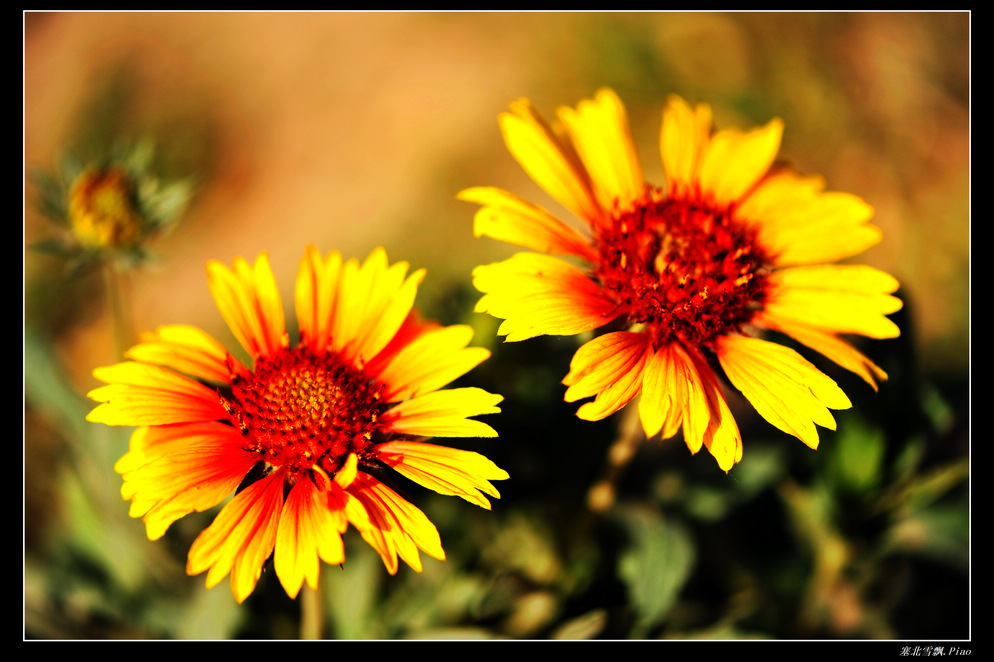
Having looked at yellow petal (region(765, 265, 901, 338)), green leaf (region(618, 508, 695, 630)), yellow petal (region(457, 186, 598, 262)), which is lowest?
green leaf (region(618, 508, 695, 630))

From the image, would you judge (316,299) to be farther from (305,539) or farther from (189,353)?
(305,539)

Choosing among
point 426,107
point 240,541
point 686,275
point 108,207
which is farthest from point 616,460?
point 426,107

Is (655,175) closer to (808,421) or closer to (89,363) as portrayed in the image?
(808,421)

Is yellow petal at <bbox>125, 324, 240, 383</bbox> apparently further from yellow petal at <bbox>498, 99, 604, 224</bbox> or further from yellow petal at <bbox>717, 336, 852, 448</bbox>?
yellow petal at <bbox>717, 336, 852, 448</bbox>

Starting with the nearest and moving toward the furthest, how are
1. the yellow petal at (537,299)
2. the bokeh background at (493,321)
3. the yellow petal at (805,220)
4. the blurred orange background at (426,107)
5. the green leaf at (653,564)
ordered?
1. the yellow petal at (537,299)
2. the yellow petal at (805,220)
3. the green leaf at (653,564)
4. the bokeh background at (493,321)
5. the blurred orange background at (426,107)

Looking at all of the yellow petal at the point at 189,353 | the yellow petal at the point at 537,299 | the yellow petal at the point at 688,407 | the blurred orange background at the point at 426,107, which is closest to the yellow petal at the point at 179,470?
the yellow petal at the point at 189,353

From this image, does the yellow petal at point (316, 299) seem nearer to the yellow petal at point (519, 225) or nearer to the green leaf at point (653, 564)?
the yellow petal at point (519, 225)

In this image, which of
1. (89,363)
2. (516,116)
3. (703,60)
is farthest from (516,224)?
(703,60)

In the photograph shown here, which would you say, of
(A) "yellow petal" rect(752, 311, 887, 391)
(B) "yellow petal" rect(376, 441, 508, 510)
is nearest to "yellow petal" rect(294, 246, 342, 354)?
(B) "yellow petal" rect(376, 441, 508, 510)
